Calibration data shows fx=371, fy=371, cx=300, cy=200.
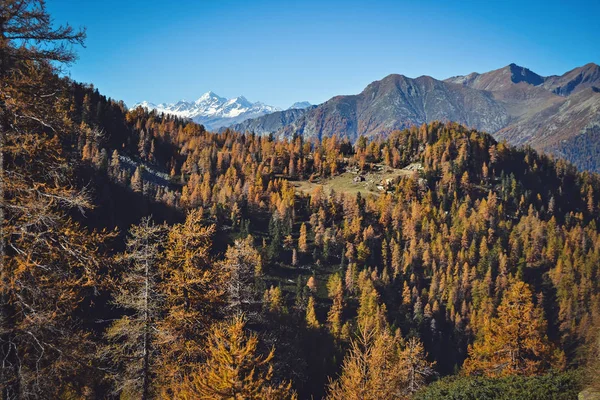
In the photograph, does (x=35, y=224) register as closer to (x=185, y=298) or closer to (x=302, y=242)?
(x=185, y=298)

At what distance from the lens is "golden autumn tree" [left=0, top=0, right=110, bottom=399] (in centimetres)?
1060

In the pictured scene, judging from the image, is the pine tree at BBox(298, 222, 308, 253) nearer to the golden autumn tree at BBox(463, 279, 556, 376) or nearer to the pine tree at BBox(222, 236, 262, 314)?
the golden autumn tree at BBox(463, 279, 556, 376)

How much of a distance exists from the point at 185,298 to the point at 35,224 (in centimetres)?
910

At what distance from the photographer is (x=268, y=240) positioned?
606ft

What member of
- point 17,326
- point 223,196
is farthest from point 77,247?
point 223,196

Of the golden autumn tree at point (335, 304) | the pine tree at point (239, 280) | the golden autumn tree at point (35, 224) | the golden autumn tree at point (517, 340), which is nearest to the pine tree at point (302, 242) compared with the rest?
the golden autumn tree at point (335, 304)

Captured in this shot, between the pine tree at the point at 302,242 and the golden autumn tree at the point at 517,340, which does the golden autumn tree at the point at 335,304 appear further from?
the golden autumn tree at the point at 517,340

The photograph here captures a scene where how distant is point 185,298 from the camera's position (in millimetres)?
19078

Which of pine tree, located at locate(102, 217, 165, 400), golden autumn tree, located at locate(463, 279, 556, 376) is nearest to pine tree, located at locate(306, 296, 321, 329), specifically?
golden autumn tree, located at locate(463, 279, 556, 376)

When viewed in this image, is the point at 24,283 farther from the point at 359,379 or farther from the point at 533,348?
the point at 533,348

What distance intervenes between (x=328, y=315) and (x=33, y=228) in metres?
136

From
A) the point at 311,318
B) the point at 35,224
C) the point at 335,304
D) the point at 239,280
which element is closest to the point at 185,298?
the point at 239,280

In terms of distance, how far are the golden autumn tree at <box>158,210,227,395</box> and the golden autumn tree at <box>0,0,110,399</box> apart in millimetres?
5808

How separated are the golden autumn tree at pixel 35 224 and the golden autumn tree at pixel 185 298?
5808 millimetres
